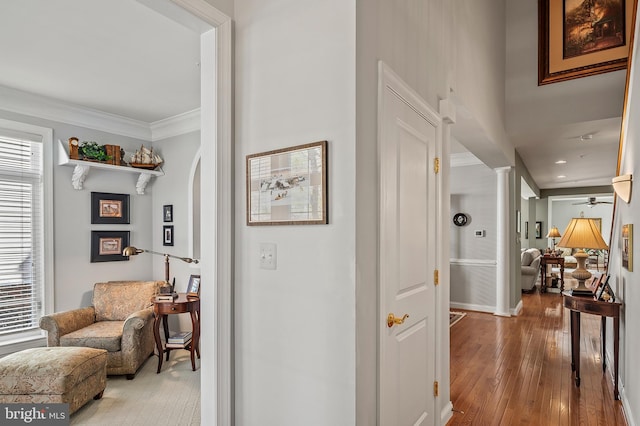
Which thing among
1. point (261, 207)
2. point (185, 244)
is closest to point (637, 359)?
point (261, 207)

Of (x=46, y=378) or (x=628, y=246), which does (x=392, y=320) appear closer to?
(x=628, y=246)

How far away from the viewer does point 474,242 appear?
6.20 metres

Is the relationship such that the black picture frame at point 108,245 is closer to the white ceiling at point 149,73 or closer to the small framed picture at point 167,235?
the small framed picture at point 167,235

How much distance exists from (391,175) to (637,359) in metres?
1.90

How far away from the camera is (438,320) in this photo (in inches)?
93.7

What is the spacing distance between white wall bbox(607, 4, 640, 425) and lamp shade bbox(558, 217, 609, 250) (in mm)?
268

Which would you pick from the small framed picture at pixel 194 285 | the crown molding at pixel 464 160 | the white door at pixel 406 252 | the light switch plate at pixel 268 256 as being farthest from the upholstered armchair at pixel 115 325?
the crown molding at pixel 464 160

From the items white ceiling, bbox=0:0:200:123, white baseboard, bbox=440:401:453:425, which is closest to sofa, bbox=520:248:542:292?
white baseboard, bbox=440:401:453:425

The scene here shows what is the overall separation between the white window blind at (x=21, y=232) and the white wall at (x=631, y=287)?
5165 millimetres

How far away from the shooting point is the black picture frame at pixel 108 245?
426 centimetres

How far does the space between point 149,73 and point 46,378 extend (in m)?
2.56

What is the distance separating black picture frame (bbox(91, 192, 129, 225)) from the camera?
4273 millimetres

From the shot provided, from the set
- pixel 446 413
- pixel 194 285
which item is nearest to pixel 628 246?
pixel 446 413

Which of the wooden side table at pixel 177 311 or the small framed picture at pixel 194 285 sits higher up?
the small framed picture at pixel 194 285
